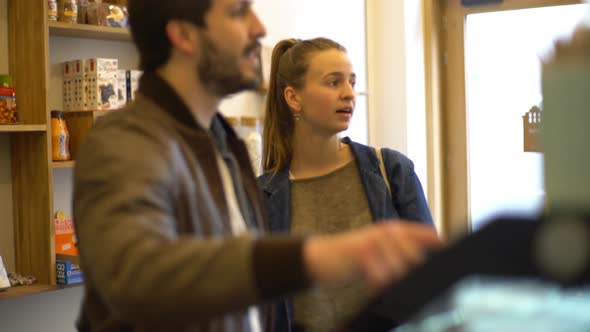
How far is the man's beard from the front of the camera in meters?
1.26

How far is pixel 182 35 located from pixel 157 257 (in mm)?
471

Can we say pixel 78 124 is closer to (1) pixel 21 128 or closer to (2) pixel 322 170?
(1) pixel 21 128

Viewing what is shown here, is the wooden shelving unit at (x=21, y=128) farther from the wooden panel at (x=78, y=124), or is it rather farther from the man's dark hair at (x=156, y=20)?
the man's dark hair at (x=156, y=20)

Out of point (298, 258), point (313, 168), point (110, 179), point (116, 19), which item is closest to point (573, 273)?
point (298, 258)

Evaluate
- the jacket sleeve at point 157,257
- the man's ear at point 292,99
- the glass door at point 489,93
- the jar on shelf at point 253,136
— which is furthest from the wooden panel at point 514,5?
the jacket sleeve at point 157,257

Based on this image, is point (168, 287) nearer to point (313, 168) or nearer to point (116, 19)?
point (313, 168)

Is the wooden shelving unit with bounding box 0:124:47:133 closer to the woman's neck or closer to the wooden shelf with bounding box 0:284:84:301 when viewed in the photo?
the wooden shelf with bounding box 0:284:84:301

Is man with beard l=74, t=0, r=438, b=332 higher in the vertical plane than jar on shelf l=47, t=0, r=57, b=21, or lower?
lower

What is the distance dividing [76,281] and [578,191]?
2597 millimetres

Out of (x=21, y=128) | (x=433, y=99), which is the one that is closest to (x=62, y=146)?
(x=21, y=128)

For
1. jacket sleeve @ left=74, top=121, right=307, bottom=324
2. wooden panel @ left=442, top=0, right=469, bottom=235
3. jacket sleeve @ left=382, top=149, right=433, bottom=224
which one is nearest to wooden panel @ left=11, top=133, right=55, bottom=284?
jacket sleeve @ left=382, top=149, right=433, bottom=224

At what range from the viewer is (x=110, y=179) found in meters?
1.03

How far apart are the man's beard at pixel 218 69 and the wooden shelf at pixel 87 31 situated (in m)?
1.96

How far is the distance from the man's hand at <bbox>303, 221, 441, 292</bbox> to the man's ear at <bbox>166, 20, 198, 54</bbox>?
49 cm
